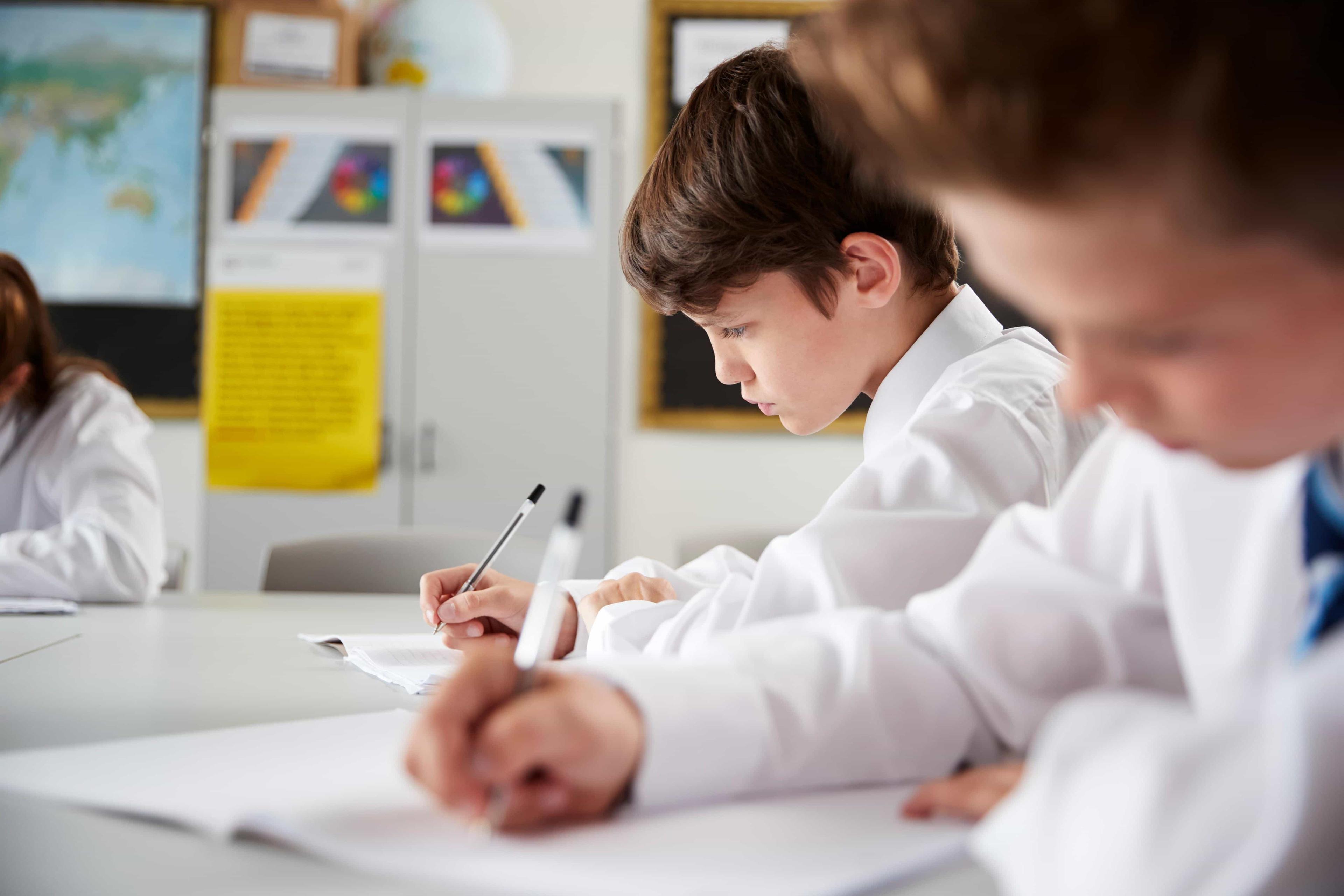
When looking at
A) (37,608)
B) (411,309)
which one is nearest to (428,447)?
(411,309)

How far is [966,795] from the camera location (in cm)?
50

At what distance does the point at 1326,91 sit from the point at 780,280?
2.44 feet

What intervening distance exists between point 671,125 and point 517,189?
1.84 ft

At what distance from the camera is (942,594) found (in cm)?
61

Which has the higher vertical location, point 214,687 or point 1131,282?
point 1131,282

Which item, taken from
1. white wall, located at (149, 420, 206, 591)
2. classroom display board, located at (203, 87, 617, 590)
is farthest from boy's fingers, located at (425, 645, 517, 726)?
white wall, located at (149, 420, 206, 591)

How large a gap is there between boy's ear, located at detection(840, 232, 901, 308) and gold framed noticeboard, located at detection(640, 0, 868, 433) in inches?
84.1

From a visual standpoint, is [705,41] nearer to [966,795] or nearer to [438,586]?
[438,586]

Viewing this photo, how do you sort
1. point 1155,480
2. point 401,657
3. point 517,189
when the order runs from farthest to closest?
point 517,189 → point 401,657 → point 1155,480

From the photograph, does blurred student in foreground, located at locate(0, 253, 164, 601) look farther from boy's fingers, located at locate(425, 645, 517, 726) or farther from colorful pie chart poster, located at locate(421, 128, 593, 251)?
boy's fingers, located at locate(425, 645, 517, 726)

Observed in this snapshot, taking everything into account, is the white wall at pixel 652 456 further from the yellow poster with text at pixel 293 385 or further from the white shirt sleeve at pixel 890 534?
the white shirt sleeve at pixel 890 534

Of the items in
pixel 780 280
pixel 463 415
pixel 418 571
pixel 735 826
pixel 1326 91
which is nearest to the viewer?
pixel 1326 91

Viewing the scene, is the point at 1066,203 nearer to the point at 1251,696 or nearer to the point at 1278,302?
the point at 1278,302

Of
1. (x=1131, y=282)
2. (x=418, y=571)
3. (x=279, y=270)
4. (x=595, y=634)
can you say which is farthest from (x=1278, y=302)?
(x=279, y=270)
